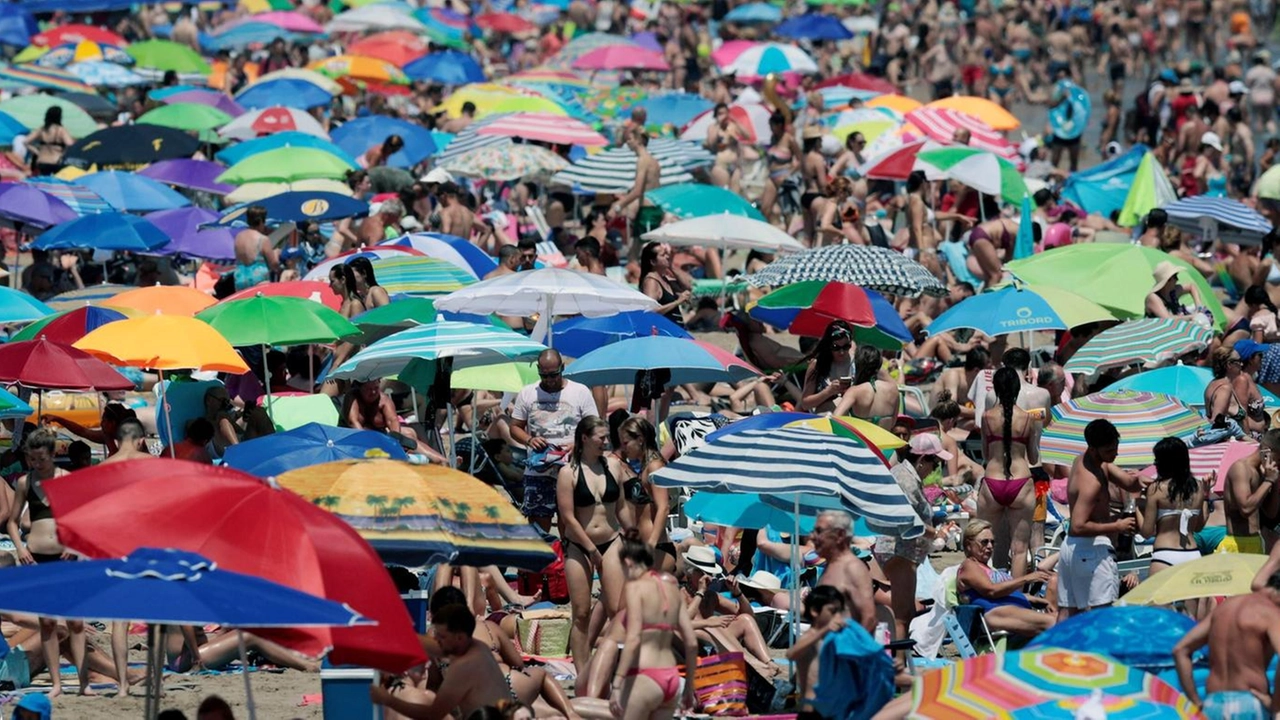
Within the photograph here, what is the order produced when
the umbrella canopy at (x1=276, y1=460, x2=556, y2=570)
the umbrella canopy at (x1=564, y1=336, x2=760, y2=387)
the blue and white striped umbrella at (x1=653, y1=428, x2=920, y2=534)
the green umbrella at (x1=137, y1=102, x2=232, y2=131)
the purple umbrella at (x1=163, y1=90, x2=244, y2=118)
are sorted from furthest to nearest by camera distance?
1. the purple umbrella at (x1=163, y1=90, x2=244, y2=118)
2. the green umbrella at (x1=137, y1=102, x2=232, y2=131)
3. the umbrella canopy at (x1=564, y1=336, x2=760, y2=387)
4. the blue and white striped umbrella at (x1=653, y1=428, x2=920, y2=534)
5. the umbrella canopy at (x1=276, y1=460, x2=556, y2=570)

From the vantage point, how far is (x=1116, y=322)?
15.7 m

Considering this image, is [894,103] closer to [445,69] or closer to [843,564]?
[445,69]

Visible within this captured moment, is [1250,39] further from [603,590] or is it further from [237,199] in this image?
[603,590]

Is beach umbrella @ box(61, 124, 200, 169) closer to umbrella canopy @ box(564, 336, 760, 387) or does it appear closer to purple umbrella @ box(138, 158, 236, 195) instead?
purple umbrella @ box(138, 158, 236, 195)

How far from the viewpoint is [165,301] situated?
533 inches

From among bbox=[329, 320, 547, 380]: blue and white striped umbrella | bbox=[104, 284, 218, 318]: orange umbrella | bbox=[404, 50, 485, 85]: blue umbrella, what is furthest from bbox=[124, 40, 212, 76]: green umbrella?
bbox=[329, 320, 547, 380]: blue and white striped umbrella

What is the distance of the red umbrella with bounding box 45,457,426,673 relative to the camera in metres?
7.43

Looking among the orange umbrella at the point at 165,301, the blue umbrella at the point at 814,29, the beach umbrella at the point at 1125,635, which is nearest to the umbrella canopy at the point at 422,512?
the beach umbrella at the point at 1125,635

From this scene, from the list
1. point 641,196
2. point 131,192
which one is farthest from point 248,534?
point 641,196

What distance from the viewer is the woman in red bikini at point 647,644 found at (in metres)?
8.73

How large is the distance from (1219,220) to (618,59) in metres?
11.7

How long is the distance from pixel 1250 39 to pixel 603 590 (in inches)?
1127

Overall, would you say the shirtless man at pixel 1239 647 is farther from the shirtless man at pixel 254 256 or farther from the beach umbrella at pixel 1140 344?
the shirtless man at pixel 254 256

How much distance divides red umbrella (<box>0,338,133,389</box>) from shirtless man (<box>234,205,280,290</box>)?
402cm
